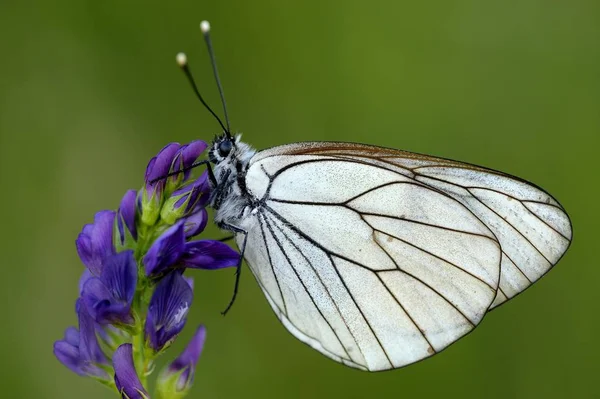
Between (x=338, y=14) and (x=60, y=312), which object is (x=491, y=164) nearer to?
(x=338, y=14)

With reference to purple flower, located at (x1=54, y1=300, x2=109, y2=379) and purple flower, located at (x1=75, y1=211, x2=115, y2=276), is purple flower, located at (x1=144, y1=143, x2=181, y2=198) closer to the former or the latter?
A: purple flower, located at (x1=75, y1=211, x2=115, y2=276)

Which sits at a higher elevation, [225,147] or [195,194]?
[225,147]

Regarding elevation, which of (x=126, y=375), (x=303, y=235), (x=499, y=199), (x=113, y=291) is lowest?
(x=126, y=375)

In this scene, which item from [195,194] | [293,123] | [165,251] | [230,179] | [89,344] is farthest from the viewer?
[293,123]

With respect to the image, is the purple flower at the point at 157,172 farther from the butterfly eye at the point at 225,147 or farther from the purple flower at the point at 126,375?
the purple flower at the point at 126,375

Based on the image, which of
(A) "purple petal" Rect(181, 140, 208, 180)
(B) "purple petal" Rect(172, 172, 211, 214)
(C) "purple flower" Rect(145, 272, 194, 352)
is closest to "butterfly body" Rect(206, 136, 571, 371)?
(B) "purple petal" Rect(172, 172, 211, 214)

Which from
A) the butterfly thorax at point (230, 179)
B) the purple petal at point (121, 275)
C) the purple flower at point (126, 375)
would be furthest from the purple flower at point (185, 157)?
the purple flower at point (126, 375)

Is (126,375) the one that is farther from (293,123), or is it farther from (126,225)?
(293,123)

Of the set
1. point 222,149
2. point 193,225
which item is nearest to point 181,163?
point 193,225
